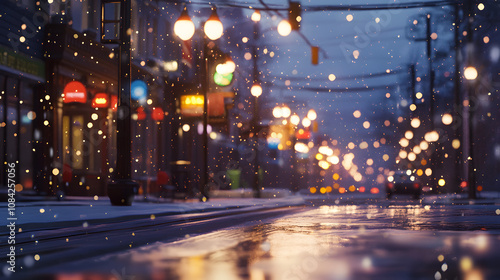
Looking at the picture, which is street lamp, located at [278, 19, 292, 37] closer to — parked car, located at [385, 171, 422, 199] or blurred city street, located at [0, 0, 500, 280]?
blurred city street, located at [0, 0, 500, 280]

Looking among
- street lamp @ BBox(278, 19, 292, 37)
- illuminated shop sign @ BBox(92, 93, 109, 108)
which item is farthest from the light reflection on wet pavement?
illuminated shop sign @ BBox(92, 93, 109, 108)

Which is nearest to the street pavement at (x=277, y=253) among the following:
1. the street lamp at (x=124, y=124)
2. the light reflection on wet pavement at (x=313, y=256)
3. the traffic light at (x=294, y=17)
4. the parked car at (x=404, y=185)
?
the light reflection on wet pavement at (x=313, y=256)

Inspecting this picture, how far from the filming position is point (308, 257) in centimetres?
969

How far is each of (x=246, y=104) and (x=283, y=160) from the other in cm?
1793

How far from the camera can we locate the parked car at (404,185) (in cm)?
4331

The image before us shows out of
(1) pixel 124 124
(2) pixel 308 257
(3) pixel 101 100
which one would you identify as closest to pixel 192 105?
(3) pixel 101 100

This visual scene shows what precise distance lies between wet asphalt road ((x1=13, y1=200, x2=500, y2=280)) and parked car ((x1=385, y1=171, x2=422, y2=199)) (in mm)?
29151

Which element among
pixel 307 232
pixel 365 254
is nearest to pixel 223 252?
pixel 365 254

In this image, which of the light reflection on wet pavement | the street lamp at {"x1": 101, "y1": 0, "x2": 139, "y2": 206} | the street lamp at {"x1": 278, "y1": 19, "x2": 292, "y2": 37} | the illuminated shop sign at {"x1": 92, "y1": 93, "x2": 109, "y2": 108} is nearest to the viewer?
the light reflection on wet pavement

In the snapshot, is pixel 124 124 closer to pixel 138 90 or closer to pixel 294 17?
pixel 294 17

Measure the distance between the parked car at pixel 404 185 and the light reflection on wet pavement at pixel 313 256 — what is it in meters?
28.9

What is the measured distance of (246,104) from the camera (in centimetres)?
6372

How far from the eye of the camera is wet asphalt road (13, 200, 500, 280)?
8078 mm

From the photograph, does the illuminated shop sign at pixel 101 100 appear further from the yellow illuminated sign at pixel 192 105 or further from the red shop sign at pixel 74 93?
the yellow illuminated sign at pixel 192 105
